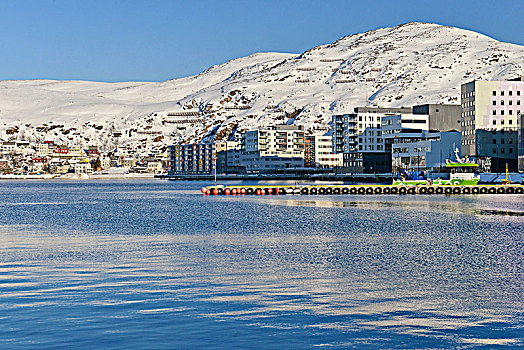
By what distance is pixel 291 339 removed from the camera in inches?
838

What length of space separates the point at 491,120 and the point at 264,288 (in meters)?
168

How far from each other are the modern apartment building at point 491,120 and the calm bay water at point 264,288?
418 ft

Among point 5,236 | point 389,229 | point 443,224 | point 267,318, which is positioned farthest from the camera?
point 443,224

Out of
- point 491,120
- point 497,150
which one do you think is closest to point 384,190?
point 497,150

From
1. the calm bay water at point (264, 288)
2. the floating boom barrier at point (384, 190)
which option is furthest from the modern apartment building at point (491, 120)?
the calm bay water at point (264, 288)

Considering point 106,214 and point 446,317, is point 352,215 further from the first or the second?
point 446,317

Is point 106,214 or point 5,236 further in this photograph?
point 106,214

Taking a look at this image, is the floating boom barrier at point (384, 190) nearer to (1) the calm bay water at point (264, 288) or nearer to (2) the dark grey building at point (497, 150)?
(2) the dark grey building at point (497, 150)

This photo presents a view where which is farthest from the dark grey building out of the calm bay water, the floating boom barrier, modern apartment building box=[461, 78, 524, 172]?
the calm bay water

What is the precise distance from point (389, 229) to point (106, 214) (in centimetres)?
3750

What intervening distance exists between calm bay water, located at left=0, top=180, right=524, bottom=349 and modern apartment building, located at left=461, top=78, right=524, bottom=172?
418 ft

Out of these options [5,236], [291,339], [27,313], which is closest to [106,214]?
[5,236]

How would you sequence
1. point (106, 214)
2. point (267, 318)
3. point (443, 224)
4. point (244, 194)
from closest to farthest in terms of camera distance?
point (267, 318)
point (443, 224)
point (106, 214)
point (244, 194)

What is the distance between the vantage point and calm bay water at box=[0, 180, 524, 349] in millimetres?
21734
